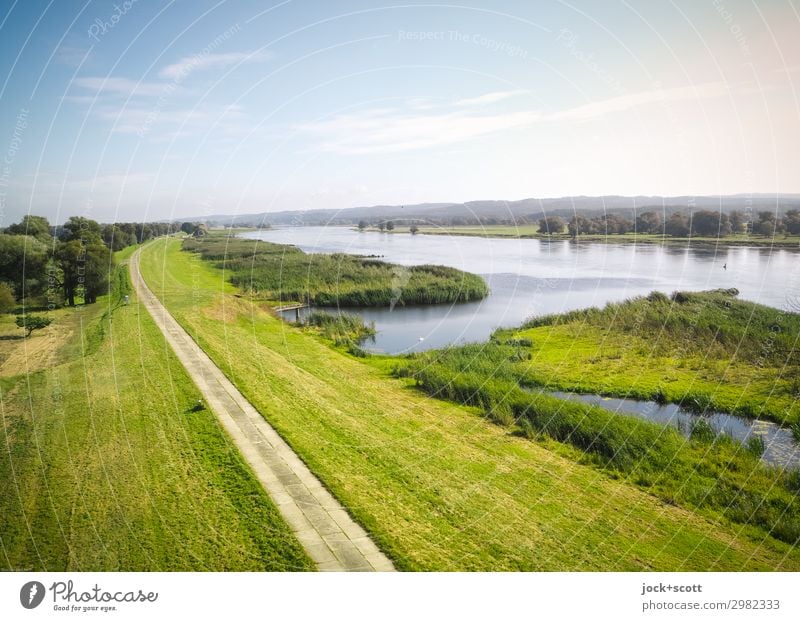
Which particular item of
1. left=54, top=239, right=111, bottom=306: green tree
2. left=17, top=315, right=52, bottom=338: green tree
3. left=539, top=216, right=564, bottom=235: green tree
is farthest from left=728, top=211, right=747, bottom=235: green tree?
left=17, top=315, right=52, bottom=338: green tree

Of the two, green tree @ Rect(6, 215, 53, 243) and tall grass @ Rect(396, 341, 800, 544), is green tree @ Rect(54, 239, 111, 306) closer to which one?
green tree @ Rect(6, 215, 53, 243)

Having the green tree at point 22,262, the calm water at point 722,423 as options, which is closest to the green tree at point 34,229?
the green tree at point 22,262

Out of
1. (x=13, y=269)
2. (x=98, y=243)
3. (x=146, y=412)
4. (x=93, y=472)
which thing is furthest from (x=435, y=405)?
(x=98, y=243)

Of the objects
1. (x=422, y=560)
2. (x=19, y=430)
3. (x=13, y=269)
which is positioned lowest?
(x=422, y=560)

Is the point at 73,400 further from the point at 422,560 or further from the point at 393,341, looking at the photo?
the point at 393,341

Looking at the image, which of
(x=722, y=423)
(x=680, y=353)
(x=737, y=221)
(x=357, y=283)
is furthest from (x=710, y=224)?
(x=722, y=423)
